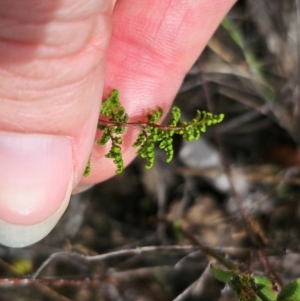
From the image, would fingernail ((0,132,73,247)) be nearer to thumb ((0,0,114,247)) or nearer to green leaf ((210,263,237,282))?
thumb ((0,0,114,247))

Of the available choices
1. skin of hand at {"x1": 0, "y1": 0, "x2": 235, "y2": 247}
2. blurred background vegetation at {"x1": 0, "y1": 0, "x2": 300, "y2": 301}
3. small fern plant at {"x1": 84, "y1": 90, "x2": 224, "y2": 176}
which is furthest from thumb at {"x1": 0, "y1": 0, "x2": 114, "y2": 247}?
blurred background vegetation at {"x1": 0, "y1": 0, "x2": 300, "y2": 301}

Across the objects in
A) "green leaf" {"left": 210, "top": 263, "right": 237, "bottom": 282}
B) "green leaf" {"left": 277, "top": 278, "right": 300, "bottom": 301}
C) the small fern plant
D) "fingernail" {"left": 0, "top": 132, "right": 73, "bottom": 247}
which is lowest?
"green leaf" {"left": 277, "top": 278, "right": 300, "bottom": 301}

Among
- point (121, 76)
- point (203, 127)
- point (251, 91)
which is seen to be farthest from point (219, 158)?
point (203, 127)

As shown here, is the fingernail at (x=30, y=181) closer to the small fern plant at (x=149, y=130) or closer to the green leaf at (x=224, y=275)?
the small fern plant at (x=149, y=130)

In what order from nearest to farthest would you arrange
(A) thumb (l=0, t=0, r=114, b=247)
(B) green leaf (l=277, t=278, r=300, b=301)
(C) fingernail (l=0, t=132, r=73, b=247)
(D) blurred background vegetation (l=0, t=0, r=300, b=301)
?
(A) thumb (l=0, t=0, r=114, b=247)
(C) fingernail (l=0, t=132, r=73, b=247)
(B) green leaf (l=277, t=278, r=300, b=301)
(D) blurred background vegetation (l=0, t=0, r=300, b=301)

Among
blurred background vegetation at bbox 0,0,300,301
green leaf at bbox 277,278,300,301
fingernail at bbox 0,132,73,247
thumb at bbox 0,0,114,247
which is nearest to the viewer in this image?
thumb at bbox 0,0,114,247

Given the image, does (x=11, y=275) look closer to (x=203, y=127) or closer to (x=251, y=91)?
(x=203, y=127)

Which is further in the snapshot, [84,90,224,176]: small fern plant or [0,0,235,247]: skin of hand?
[84,90,224,176]: small fern plant

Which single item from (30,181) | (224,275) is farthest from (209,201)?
(30,181)
